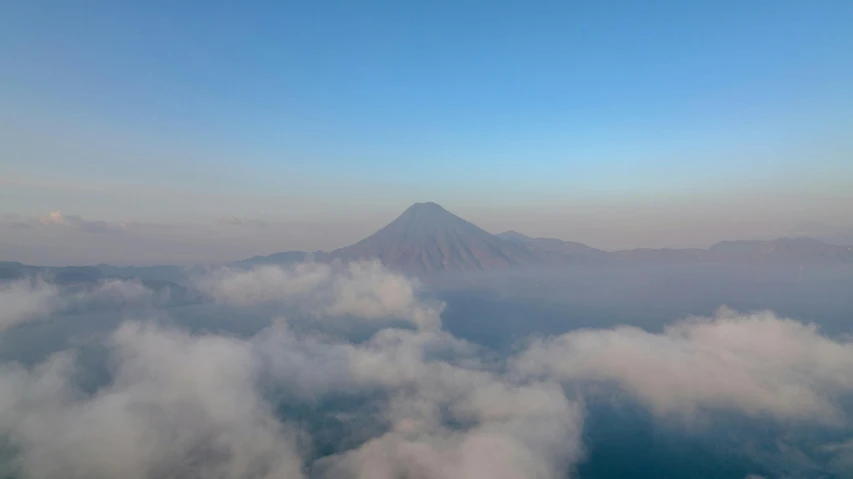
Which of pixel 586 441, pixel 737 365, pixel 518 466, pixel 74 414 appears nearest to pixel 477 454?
pixel 518 466

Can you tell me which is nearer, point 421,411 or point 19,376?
point 421,411

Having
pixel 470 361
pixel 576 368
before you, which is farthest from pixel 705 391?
pixel 470 361

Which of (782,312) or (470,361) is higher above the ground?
(782,312)

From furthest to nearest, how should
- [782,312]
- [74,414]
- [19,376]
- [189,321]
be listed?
[189,321] → [782,312] → [19,376] → [74,414]

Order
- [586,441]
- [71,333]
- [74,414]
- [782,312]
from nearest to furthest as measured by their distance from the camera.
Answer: [586,441] < [74,414] < [782,312] < [71,333]

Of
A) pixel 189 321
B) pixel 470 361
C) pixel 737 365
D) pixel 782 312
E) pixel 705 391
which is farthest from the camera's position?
pixel 189 321

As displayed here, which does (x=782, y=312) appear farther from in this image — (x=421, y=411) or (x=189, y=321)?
(x=189, y=321)

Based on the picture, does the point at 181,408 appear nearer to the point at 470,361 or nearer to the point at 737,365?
the point at 470,361

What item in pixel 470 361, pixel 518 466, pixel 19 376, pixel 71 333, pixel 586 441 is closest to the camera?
pixel 518 466

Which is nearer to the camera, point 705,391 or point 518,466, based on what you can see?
point 518,466
